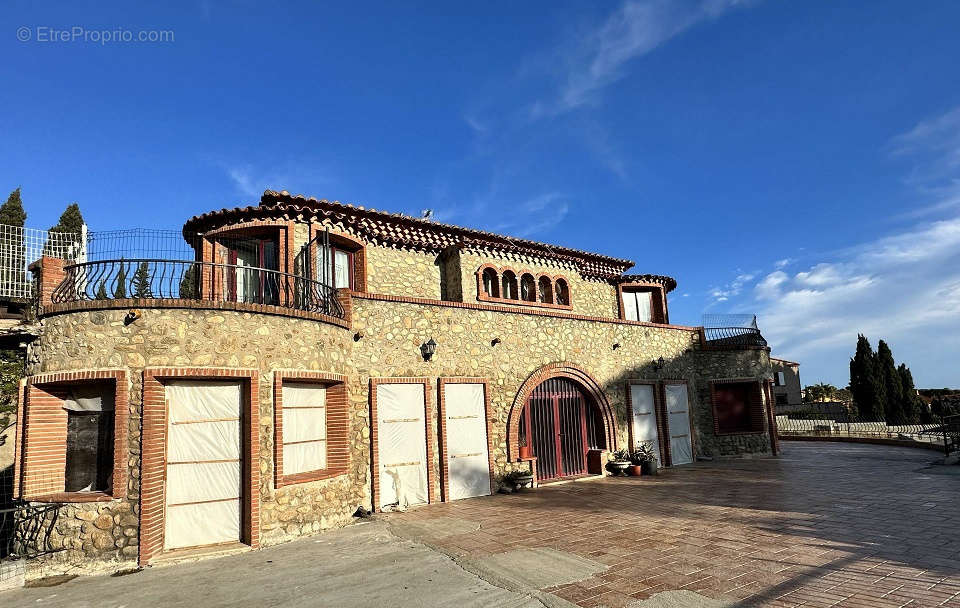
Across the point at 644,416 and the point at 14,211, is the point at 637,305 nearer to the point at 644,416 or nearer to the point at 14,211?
the point at 644,416

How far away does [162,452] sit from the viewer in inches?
315

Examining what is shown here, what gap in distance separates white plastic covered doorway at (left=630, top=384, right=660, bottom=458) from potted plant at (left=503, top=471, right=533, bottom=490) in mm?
4525

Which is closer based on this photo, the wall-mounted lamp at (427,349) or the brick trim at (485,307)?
the brick trim at (485,307)

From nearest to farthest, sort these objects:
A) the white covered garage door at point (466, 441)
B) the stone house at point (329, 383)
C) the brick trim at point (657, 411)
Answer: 1. the stone house at point (329, 383)
2. the white covered garage door at point (466, 441)
3. the brick trim at point (657, 411)

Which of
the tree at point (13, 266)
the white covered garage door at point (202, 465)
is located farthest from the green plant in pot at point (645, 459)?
the tree at point (13, 266)

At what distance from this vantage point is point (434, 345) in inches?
476

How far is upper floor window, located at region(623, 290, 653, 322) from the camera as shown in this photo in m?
20.4

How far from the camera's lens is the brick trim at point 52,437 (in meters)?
7.66

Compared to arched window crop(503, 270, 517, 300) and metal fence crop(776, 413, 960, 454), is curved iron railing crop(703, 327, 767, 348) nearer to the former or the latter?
arched window crop(503, 270, 517, 300)

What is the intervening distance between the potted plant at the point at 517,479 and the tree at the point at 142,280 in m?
8.76

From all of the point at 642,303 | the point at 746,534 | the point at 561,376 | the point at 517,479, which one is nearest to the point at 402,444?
the point at 517,479

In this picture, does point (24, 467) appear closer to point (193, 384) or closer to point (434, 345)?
point (193, 384)

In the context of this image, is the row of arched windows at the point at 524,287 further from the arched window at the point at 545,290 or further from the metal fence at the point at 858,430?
the metal fence at the point at 858,430

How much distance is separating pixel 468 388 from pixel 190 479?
6.25 metres
